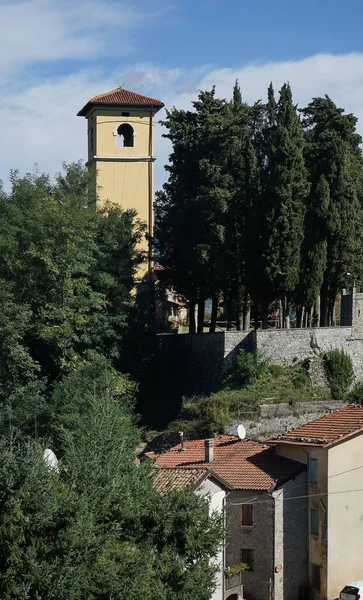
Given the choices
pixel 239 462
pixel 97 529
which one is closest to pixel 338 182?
pixel 239 462

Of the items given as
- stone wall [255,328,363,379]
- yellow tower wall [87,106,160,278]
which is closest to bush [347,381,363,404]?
stone wall [255,328,363,379]

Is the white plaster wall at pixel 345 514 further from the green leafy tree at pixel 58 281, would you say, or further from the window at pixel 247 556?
the green leafy tree at pixel 58 281

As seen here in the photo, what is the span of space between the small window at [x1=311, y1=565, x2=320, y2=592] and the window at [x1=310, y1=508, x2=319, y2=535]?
1.14 metres

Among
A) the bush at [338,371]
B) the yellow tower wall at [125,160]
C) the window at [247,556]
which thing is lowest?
the window at [247,556]

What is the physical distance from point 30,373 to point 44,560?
20581mm

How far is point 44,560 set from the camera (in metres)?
27.8

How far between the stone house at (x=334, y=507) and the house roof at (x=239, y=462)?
0.94 meters

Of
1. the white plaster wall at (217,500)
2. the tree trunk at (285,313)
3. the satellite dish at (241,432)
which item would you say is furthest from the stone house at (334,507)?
the tree trunk at (285,313)

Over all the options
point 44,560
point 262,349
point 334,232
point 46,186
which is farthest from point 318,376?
point 44,560

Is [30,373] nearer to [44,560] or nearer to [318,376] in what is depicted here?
[318,376]

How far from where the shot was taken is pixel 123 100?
63.8 metres

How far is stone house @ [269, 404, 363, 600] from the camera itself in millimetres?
38781

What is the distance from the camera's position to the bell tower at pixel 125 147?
205 feet

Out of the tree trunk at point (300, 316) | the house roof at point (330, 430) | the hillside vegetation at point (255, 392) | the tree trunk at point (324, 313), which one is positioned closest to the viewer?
the house roof at point (330, 430)
